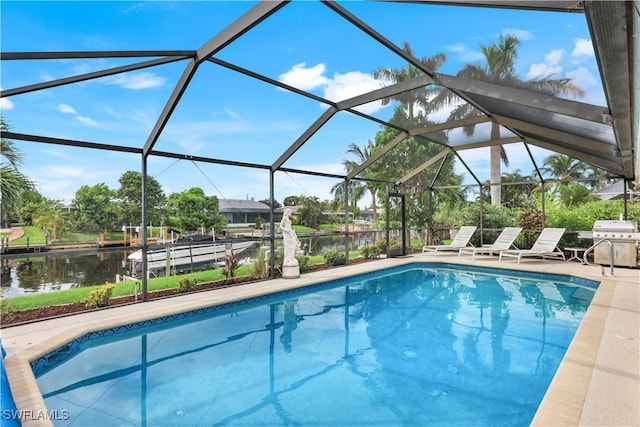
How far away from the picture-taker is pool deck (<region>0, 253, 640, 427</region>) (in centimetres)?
259

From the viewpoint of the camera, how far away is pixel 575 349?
3.73 metres

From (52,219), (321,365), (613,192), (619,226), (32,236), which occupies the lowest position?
(321,365)

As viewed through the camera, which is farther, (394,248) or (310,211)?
(310,211)

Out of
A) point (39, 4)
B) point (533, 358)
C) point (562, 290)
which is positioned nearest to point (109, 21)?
point (39, 4)

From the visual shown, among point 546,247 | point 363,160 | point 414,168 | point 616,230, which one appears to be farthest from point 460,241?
point 363,160

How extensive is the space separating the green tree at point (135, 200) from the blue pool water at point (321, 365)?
136 inches

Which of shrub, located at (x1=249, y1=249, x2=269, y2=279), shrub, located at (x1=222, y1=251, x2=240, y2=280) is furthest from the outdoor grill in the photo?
shrub, located at (x1=222, y1=251, x2=240, y2=280)

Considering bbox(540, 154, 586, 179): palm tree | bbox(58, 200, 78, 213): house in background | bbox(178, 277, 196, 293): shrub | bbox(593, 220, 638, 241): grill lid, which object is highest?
bbox(540, 154, 586, 179): palm tree

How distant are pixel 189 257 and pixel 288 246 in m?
2.83

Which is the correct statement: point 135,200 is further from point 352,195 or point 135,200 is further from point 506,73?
point 352,195

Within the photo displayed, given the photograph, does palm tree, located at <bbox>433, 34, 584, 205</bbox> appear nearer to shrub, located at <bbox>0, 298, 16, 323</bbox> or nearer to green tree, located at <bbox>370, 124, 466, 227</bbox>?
green tree, located at <bbox>370, 124, 466, 227</bbox>

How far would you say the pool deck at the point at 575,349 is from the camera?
2.59m

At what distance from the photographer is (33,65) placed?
499cm

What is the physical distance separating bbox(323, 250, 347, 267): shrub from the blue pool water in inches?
140
